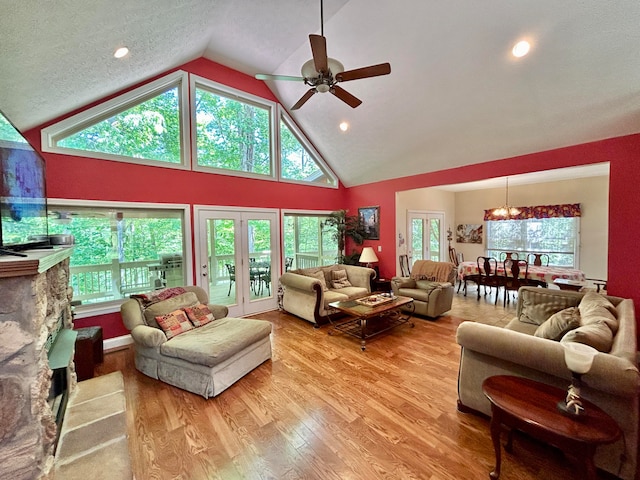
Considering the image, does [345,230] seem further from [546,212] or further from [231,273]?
[546,212]

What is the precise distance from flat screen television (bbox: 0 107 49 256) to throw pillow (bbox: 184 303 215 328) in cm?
155

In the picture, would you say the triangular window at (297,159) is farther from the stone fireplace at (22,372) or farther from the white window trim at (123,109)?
the stone fireplace at (22,372)

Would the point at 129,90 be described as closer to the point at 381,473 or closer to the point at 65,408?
the point at 65,408

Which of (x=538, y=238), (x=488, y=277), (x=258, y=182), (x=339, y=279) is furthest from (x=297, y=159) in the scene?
(x=538, y=238)

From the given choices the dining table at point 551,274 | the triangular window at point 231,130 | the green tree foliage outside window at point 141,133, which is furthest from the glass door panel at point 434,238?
the green tree foliage outside window at point 141,133

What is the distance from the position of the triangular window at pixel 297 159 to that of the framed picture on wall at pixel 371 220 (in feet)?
3.65

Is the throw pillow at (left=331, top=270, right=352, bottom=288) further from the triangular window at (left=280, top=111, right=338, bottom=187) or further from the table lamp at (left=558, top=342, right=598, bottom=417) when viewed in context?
the table lamp at (left=558, top=342, right=598, bottom=417)

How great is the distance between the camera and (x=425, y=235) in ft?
23.9

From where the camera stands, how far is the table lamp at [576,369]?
1.46 metres

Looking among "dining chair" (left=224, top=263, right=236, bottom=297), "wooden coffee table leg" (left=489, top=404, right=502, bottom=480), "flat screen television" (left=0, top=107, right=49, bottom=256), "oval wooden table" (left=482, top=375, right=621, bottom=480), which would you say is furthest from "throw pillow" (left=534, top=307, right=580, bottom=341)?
"dining chair" (left=224, top=263, right=236, bottom=297)

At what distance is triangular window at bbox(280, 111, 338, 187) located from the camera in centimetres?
573

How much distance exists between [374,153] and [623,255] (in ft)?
13.1

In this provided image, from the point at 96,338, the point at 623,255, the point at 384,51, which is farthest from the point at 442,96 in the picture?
the point at 96,338

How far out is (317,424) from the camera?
7.23 feet
